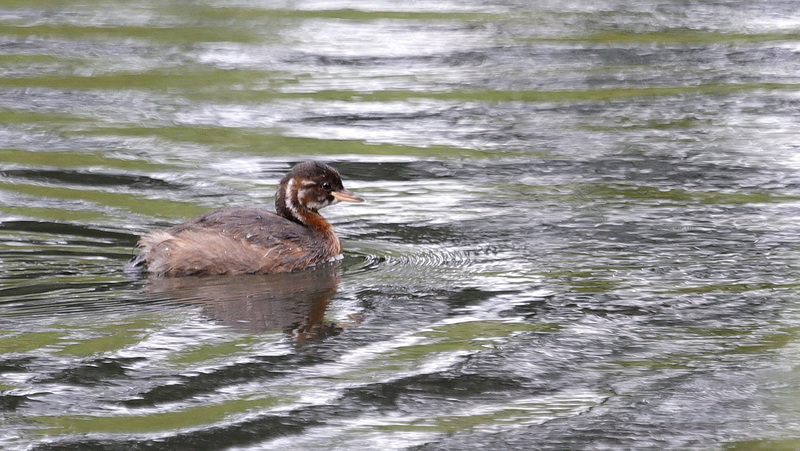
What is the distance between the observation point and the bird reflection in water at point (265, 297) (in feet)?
24.0

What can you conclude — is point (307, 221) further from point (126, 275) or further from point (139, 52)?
point (139, 52)

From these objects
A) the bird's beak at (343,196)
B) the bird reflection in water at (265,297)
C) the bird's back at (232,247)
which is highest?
the bird's beak at (343,196)

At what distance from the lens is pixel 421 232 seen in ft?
31.1

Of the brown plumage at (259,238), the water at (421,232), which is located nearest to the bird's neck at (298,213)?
the brown plumage at (259,238)

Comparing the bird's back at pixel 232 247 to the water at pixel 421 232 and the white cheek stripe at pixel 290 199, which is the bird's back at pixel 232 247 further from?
the white cheek stripe at pixel 290 199

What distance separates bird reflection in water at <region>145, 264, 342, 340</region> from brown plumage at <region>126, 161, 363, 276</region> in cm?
8

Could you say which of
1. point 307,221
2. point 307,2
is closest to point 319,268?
point 307,221

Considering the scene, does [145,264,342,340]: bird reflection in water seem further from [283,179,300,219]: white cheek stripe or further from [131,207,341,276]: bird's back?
[283,179,300,219]: white cheek stripe

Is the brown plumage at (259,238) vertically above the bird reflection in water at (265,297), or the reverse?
the brown plumage at (259,238)

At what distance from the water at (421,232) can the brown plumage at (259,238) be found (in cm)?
16

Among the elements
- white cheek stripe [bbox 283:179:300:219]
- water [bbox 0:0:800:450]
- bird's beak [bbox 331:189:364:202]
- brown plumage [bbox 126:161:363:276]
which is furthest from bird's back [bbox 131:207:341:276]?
bird's beak [bbox 331:189:364:202]

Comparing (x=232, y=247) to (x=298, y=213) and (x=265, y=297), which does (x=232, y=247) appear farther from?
(x=298, y=213)

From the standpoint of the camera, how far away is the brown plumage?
8.46 m

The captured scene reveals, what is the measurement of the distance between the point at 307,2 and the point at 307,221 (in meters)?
11.3
